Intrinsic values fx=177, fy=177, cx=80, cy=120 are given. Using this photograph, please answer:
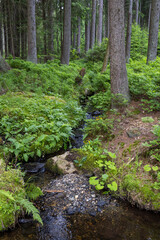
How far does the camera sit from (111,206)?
3475mm

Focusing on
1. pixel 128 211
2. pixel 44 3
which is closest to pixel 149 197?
pixel 128 211

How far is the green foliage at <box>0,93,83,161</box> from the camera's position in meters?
4.99

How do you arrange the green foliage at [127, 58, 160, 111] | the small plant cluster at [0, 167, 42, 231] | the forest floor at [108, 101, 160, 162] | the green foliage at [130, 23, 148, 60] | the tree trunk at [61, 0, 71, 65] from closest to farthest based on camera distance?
the small plant cluster at [0, 167, 42, 231]
the forest floor at [108, 101, 160, 162]
the green foliage at [127, 58, 160, 111]
the tree trunk at [61, 0, 71, 65]
the green foliage at [130, 23, 148, 60]

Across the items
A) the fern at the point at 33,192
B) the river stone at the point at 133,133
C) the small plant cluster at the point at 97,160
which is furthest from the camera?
the river stone at the point at 133,133

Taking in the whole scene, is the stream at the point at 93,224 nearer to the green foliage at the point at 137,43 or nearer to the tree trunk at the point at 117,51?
the tree trunk at the point at 117,51

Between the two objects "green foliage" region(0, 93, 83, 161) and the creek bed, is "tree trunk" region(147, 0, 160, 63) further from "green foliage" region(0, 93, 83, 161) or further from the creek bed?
the creek bed

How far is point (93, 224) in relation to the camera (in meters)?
3.11

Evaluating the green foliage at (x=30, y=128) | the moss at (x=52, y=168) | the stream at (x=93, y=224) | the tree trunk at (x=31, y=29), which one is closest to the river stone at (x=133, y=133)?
the green foliage at (x=30, y=128)

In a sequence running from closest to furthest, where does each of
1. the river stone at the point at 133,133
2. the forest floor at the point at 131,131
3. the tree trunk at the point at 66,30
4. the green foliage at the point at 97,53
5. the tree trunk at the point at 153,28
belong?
1. the forest floor at the point at 131,131
2. the river stone at the point at 133,133
3. the tree trunk at the point at 153,28
4. the tree trunk at the point at 66,30
5. the green foliage at the point at 97,53

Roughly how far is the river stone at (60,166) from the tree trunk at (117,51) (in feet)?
10.1

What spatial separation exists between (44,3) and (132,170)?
1979cm

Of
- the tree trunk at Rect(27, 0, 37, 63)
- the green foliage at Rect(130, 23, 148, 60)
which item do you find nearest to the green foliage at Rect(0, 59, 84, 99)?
the tree trunk at Rect(27, 0, 37, 63)

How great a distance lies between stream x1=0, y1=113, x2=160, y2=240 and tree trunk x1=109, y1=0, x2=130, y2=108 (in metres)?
3.96

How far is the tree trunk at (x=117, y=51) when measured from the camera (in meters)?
6.21
